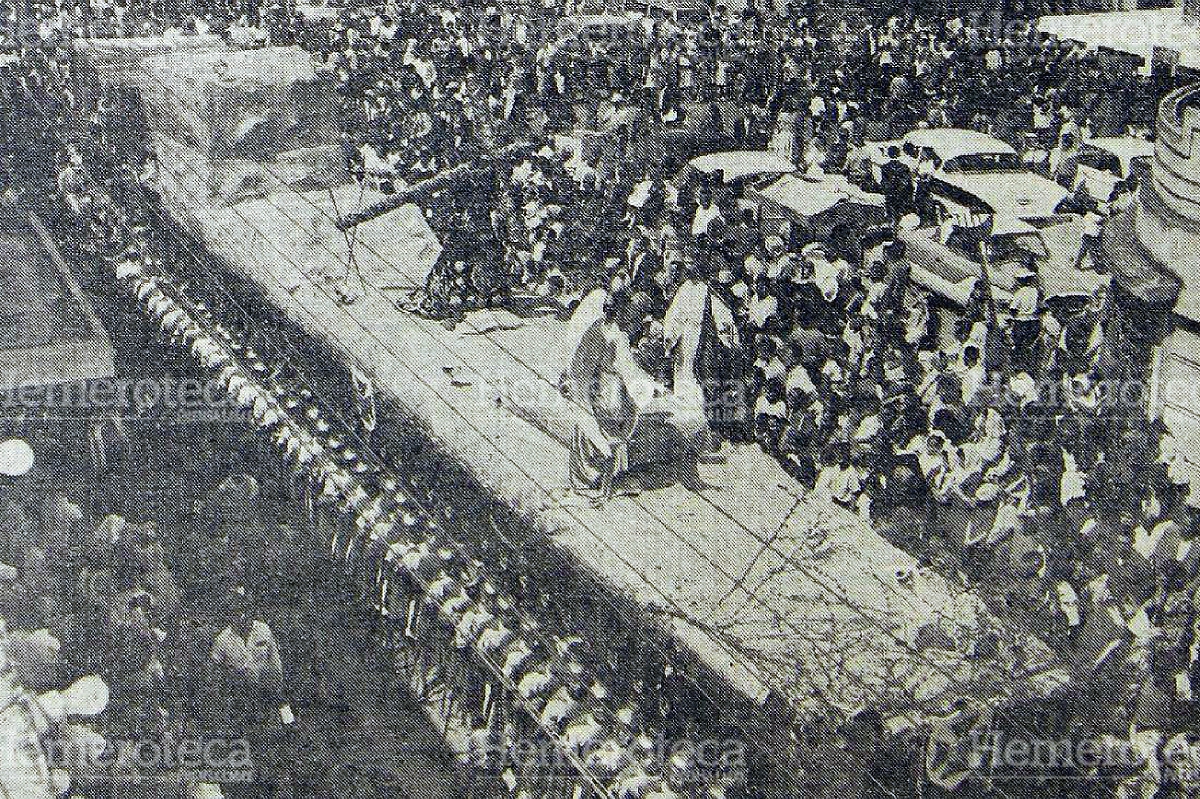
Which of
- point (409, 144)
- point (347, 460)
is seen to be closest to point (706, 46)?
point (409, 144)

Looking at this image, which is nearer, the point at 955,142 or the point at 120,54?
the point at 955,142


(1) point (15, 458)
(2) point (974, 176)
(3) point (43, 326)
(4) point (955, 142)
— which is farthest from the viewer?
(4) point (955, 142)

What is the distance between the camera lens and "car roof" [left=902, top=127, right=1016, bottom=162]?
41.1 ft

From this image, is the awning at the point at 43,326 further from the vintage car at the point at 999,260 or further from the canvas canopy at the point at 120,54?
the vintage car at the point at 999,260

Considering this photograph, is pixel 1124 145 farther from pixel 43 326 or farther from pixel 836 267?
pixel 43 326

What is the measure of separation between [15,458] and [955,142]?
32.1 ft

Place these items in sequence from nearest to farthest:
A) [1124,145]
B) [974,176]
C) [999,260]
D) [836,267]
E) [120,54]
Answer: [836,267] < [999,260] < [974,176] < [1124,145] < [120,54]

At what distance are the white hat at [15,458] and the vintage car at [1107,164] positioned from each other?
384 inches

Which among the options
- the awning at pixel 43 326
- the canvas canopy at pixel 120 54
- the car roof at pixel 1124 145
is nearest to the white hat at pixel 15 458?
the awning at pixel 43 326

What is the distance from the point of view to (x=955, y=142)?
1276 cm

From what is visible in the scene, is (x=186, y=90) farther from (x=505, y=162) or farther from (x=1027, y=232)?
(x=1027, y=232)

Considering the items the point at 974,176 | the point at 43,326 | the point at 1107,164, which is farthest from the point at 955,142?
the point at 43,326

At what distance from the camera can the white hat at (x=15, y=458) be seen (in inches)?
323

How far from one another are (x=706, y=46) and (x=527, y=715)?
37.9ft
